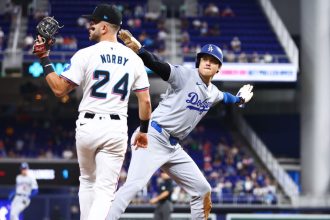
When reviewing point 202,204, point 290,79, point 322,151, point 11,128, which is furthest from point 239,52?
point 202,204

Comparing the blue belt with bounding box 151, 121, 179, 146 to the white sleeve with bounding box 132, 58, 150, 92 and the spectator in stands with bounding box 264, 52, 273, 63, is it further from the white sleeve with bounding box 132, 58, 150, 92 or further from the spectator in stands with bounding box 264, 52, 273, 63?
the spectator in stands with bounding box 264, 52, 273, 63

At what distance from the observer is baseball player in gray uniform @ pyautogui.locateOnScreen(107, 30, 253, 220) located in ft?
21.2

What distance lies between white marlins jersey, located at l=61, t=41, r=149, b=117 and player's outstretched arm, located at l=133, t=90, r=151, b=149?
12 centimetres

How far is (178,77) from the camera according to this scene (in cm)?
655

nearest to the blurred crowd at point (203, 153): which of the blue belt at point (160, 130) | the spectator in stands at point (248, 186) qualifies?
the spectator in stands at point (248, 186)

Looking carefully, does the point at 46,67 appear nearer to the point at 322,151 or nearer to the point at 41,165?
the point at 41,165

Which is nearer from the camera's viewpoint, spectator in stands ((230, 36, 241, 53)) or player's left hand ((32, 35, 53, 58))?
player's left hand ((32, 35, 53, 58))

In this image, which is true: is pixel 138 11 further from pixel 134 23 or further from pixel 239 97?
pixel 239 97

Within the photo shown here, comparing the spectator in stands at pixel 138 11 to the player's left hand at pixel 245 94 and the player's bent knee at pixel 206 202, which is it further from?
the player's bent knee at pixel 206 202

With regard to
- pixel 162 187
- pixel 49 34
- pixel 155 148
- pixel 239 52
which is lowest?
pixel 162 187

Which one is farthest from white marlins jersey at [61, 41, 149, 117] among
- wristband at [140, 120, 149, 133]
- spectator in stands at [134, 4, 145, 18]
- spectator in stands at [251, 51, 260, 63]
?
spectator in stands at [134, 4, 145, 18]

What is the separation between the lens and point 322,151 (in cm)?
2270

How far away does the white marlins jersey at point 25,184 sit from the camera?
47.2ft

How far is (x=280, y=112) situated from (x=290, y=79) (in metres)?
6.65
